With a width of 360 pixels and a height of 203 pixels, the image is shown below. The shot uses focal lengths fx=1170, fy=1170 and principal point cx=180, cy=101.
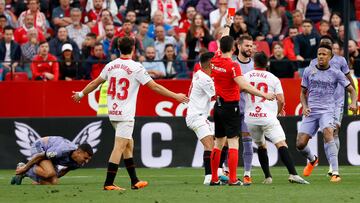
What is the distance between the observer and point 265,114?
56.7ft

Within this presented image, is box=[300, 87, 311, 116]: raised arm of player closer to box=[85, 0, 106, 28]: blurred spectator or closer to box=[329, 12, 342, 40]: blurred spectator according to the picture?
box=[329, 12, 342, 40]: blurred spectator

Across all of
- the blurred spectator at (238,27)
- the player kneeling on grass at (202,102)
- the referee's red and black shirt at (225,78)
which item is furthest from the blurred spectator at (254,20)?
the referee's red and black shirt at (225,78)

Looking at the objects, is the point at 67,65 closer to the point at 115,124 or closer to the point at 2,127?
the point at 2,127

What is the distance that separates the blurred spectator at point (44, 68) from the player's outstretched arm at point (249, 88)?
9.70 metres

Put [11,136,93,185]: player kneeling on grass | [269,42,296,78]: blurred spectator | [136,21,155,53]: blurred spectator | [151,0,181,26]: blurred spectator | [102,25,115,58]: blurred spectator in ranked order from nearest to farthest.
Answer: [11,136,93,185]: player kneeling on grass
[269,42,296,78]: blurred spectator
[102,25,115,58]: blurred spectator
[136,21,155,53]: blurred spectator
[151,0,181,26]: blurred spectator

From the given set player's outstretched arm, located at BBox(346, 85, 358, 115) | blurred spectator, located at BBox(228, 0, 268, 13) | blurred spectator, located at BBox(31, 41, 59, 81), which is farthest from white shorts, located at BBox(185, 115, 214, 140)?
blurred spectator, located at BBox(228, 0, 268, 13)

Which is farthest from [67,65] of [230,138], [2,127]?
[230,138]

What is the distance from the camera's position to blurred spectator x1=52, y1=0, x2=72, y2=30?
2744 centimetres

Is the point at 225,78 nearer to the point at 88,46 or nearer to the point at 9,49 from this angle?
the point at 88,46

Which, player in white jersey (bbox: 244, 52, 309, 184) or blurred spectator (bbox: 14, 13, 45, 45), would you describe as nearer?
player in white jersey (bbox: 244, 52, 309, 184)

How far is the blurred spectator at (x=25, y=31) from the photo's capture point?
26.6m

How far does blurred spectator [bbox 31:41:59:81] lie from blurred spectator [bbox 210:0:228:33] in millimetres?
3990

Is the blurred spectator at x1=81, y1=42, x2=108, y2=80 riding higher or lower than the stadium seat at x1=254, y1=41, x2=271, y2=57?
lower

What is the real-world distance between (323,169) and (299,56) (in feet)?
15.9
